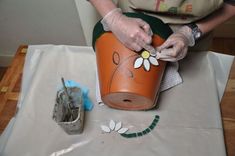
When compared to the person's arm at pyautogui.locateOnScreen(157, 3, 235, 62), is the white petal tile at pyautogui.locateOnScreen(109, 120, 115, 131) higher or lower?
lower

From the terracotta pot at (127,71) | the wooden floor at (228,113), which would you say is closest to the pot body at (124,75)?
the terracotta pot at (127,71)

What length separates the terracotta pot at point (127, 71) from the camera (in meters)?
0.55

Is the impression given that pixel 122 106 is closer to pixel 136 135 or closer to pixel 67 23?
pixel 136 135

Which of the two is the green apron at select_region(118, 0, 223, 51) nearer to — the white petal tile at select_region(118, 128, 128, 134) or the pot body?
the pot body

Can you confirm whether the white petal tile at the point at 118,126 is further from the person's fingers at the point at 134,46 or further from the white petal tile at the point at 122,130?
the person's fingers at the point at 134,46

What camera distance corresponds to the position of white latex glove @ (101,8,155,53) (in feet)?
1.83

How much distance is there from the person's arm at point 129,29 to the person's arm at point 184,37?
35mm

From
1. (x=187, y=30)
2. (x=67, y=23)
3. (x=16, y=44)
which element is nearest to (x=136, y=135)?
(x=187, y=30)

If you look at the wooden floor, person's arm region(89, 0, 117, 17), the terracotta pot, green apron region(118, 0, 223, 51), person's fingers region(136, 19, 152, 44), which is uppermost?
person's arm region(89, 0, 117, 17)

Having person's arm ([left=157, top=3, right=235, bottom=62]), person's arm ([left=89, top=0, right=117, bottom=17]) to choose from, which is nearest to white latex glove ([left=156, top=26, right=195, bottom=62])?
person's arm ([left=157, top=3, right=235, bottom=62])

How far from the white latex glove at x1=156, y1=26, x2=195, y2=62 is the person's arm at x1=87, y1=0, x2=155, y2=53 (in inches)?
1.0

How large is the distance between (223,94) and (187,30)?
0.62 ft

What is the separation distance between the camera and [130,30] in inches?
22.9

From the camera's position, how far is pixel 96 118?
63 cm
